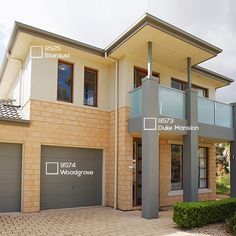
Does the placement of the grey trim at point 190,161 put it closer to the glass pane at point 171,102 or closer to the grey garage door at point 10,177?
the glass pane at point 171,102

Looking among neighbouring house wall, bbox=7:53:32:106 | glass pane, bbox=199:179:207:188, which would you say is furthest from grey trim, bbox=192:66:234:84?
neighbouring house wall, bbox=7:53:32:106

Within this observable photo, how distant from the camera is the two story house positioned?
33.9 feet

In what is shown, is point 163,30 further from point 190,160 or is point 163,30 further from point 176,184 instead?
point 176,184

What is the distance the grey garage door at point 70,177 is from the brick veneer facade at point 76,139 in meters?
0.33

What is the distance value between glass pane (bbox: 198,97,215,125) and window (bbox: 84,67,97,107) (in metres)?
4.34

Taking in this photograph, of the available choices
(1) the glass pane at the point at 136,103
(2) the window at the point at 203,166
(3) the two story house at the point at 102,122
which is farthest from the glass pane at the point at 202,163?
(1) the glass pane at the point at 136,103

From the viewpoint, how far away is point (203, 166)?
15383 millimetres

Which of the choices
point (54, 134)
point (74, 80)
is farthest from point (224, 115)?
point (54, 134)

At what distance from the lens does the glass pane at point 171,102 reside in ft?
36.1

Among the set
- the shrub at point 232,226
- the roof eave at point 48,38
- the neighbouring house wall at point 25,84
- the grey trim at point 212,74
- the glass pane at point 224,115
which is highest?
the roof eave at point 48,38

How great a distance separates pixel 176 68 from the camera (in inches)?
538

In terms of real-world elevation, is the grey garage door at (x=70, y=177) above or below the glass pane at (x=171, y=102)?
below

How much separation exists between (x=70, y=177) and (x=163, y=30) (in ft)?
20.9

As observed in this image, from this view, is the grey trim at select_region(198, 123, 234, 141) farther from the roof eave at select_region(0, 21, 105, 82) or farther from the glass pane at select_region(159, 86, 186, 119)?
the roof eave at select_region(0, 21, 105, 82)
